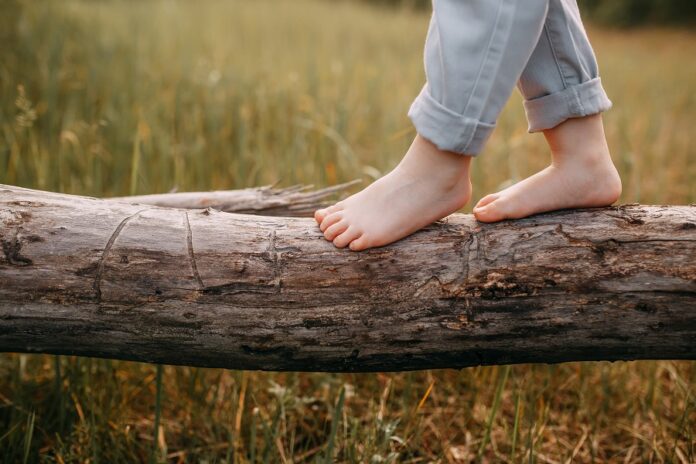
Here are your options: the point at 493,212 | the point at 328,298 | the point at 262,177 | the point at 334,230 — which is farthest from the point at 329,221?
the point at 262,177

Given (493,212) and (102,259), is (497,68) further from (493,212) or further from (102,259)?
(102,259)

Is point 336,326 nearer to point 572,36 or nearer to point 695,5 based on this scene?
point 572,36

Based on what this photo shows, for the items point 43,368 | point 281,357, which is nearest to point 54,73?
point 43,368

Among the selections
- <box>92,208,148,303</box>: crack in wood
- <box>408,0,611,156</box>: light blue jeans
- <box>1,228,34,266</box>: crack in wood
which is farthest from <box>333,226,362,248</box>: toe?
<box>1,228,34,266</box>: crack in wood

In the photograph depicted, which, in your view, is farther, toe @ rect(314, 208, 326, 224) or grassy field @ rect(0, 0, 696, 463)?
grassy field @ rect(0, 0, 696, 463)

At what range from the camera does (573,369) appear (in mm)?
1501

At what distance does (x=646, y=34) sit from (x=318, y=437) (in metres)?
13.9

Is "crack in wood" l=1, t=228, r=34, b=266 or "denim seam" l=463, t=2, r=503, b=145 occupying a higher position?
"denim seam" l=463, t=2, r=503, b=145

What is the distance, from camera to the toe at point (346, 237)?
0.93 m

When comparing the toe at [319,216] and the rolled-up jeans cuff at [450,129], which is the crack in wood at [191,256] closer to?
the toe at [319,216]

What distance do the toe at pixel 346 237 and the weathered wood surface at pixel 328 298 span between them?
0.03 m

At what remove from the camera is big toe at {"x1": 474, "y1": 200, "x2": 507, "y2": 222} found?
0.96 metres

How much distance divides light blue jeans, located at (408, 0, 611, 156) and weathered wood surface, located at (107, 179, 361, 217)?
33 cm

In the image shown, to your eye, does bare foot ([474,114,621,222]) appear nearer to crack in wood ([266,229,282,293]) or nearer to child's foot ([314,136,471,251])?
child's foot ([314,136,471,251])
